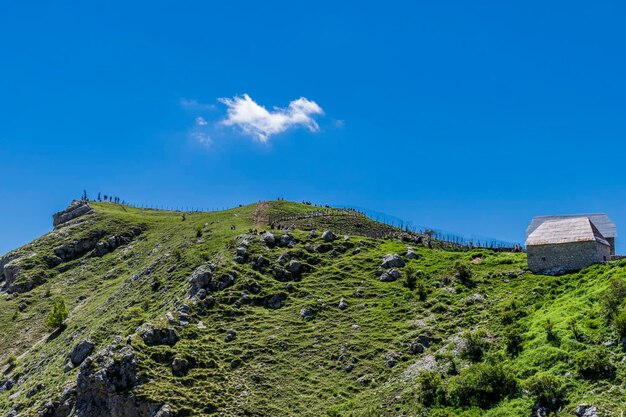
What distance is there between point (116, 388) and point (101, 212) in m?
89.3

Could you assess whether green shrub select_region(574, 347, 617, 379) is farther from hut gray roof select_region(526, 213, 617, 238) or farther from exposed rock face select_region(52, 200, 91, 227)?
exposed rock face select_region(52, 200, 91, 227)

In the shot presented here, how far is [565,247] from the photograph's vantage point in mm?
72875

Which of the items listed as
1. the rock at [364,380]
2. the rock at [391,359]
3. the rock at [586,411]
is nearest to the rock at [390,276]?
the rock at [391,359]

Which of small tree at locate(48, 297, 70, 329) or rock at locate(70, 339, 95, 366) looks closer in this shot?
rock at locate(70, 339, 95, 366)

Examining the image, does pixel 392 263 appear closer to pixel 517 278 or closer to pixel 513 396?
pixel 517 278

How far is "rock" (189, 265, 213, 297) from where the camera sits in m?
81.0

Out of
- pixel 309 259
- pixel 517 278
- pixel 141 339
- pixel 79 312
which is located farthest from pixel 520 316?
pixel 79 312

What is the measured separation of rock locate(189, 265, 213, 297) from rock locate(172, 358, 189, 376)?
552 inches

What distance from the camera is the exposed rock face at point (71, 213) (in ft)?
496

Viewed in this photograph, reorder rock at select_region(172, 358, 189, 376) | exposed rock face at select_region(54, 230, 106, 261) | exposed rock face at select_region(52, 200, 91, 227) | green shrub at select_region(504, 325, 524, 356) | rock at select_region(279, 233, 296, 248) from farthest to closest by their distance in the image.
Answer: exposed rock face at select_region(52, 200, 91, 227), exposed rock face at select_region(54, 230, 106, 261), rock at select_region(279, 233, 296, 248), rock at select_region(172, 358, 189, 376), green shrub at select_region(504, 325, 524, 356)

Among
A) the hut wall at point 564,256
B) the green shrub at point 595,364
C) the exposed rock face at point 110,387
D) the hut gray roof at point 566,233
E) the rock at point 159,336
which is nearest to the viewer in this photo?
the green shrub at point 595,364

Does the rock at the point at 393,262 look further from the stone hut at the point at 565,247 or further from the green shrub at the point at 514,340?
the green shrub at the point at 514,340

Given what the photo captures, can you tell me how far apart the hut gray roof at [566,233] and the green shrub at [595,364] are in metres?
24.6

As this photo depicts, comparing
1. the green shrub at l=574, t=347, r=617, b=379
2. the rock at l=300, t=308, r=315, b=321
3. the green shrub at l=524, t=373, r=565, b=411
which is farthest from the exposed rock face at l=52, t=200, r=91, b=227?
the green shrub at l=574, t=347, r=617, b=379
